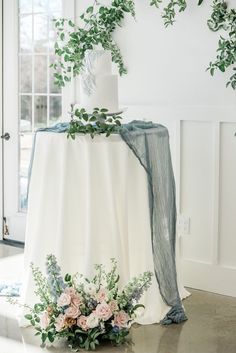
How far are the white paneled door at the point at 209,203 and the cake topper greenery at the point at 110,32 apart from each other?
0.37 metres

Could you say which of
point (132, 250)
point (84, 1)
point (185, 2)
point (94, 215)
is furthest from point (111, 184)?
point (84, 1)

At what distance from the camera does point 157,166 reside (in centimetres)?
358

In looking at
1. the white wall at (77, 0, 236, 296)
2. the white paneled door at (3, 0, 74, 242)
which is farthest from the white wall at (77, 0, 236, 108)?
the white paneled door at (3, 0, 74, 242)

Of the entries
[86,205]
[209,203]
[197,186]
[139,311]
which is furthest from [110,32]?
[139,311]

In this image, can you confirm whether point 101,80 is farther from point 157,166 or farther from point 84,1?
point 84,1

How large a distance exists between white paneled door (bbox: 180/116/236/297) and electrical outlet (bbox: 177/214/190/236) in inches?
0.8

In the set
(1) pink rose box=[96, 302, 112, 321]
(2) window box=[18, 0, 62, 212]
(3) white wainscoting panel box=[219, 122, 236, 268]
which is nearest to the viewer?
(1) pink rose box=[96, 302, 112, 321]

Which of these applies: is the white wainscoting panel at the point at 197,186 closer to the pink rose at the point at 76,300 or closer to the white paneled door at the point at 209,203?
the white paneled door at the point at 209,203

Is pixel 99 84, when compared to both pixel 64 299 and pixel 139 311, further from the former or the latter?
pixel 139 311

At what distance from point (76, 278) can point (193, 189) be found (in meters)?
1.16

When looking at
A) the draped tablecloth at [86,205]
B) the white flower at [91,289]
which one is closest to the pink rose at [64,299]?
the white flower at [91,289]

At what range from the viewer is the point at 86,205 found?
340 centimetres

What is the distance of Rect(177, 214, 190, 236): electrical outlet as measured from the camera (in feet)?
13.9

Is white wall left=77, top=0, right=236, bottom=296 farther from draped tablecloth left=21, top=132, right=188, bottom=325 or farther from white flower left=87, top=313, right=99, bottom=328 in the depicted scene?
white flower left=87, top=313, right=99, bottom=328
